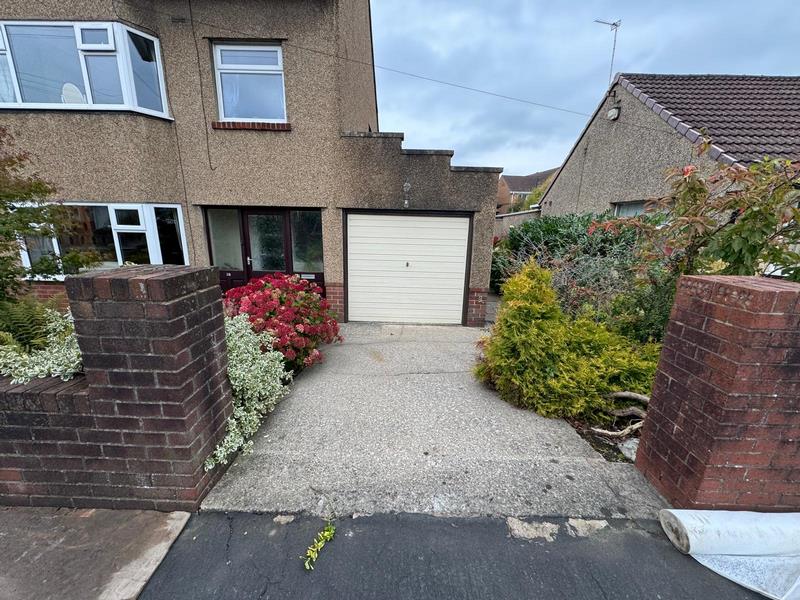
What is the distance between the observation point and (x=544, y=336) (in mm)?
3012

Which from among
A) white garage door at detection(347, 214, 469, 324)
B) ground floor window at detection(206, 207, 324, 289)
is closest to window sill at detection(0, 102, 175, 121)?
ground floor window at detection(206, 207, 324, 289)

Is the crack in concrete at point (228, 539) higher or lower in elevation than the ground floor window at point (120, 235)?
lower

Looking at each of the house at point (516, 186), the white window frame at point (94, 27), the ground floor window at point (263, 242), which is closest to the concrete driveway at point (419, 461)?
the ground floor window at point (263, 242)

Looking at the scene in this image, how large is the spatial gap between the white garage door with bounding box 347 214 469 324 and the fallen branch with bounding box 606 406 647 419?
335cm

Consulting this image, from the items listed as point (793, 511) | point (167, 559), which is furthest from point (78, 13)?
point (793, 511)

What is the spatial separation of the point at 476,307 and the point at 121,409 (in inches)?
207

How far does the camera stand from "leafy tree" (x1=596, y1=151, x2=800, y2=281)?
244cm

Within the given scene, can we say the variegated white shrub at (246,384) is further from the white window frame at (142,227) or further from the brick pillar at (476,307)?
the brick pillar at (476,307)

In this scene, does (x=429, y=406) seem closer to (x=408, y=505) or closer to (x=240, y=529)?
(x=408, y=505)

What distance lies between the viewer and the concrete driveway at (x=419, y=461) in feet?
6.14

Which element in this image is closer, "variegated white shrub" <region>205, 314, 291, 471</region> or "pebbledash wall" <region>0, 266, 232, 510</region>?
"pebbledash wall" <region>0, 266, 232, 510</region>

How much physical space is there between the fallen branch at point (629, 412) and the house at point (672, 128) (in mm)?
4261

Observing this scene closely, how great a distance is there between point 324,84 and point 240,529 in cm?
597

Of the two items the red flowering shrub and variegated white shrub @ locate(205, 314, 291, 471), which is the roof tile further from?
variegated white shrub @ locate(205, 314, 291, 471)
